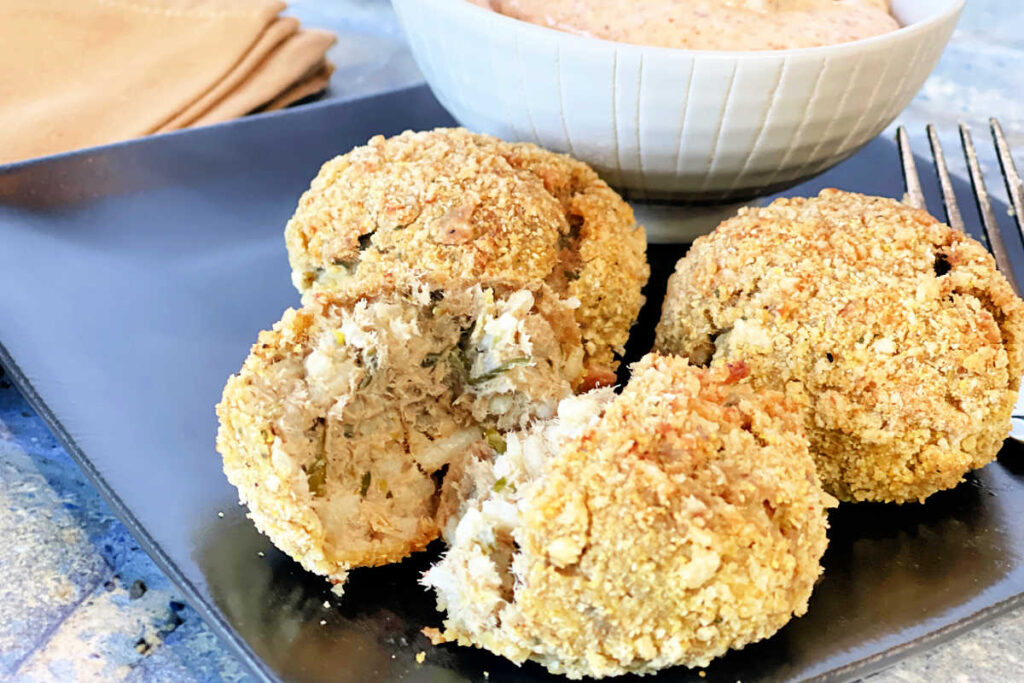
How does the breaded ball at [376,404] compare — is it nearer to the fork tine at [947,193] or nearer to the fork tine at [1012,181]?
the fork tine at [947,193]

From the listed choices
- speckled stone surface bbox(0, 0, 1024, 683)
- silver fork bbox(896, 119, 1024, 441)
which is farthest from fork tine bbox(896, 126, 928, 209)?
speckled stone surface bbox(0, 0, 1024, 683)

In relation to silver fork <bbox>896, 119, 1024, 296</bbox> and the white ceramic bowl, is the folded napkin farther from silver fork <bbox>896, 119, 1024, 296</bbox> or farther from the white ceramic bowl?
silver fork <bbox>896, 119, 1024, 296</bbox>

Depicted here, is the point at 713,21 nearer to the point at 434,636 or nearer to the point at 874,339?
the point at 874,339

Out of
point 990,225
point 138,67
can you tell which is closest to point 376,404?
point 990,225

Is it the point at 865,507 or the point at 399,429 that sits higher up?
the point at 399,429

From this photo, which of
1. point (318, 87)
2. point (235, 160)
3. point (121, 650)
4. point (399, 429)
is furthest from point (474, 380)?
point (318, 87)

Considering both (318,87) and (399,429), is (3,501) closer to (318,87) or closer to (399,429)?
(399,429)

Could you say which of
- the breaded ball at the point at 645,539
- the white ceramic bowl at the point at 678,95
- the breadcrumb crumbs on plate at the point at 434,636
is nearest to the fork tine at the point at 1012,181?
the white ceramic bowl at the point at 678,95
